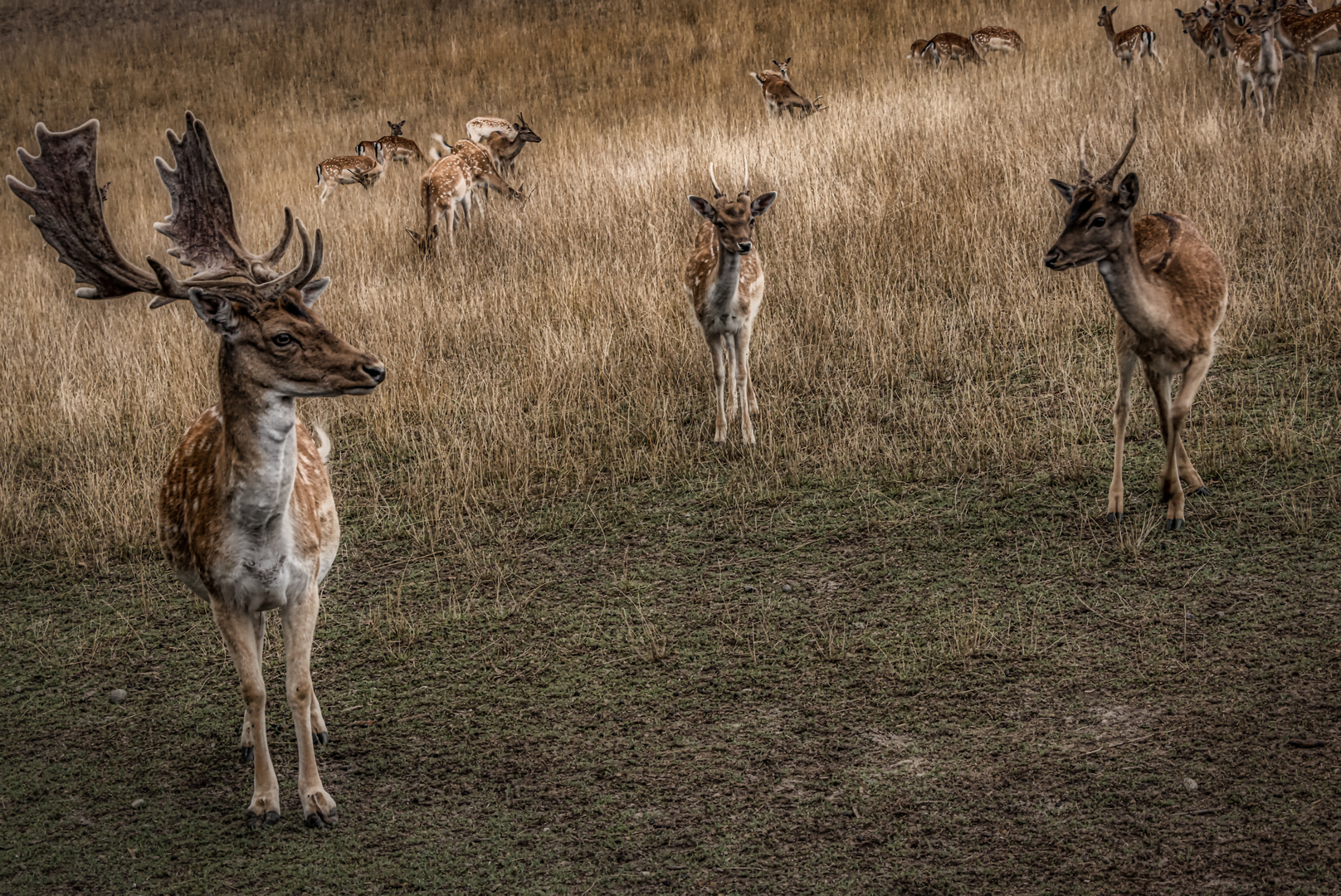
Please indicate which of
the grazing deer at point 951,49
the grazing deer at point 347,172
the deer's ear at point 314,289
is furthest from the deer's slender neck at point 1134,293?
the grazing deer at point 951,49

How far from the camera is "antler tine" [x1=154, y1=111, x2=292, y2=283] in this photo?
432cm

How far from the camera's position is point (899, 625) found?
483 cm

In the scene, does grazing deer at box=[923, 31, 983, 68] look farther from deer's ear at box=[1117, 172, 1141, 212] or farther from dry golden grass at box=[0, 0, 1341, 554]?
deer's ear at box=[1117, 172, 1141, 212]

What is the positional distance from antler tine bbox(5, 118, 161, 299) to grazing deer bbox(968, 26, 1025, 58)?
14.5m

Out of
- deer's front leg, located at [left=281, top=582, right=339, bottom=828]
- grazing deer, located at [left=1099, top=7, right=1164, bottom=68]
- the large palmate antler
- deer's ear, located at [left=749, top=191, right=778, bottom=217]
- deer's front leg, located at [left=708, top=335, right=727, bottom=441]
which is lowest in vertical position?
deer's front leg, located at [left=281, top=582, right=339, bottom=828]

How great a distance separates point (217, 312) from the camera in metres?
3.54

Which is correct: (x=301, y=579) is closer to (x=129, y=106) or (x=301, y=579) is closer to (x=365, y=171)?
(x=365, y=171)

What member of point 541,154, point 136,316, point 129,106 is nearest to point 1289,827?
point 136,316

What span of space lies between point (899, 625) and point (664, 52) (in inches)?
656

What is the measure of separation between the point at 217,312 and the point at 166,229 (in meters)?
1.07

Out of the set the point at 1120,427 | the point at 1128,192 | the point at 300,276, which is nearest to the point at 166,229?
the point at 300,276

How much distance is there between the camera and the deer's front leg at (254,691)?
3684mm

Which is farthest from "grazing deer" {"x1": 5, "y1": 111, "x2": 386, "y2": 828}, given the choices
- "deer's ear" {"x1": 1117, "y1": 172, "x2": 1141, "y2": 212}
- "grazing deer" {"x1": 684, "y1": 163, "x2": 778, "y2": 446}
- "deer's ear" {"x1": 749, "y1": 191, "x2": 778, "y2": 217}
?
"deer's ear" {"x1": 1117, "y1": 172, "x2": 1141, "y2": 212}

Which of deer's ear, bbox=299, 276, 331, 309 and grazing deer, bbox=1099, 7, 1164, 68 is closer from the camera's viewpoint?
deer's ear, bbox=299, 276, 331, 309
